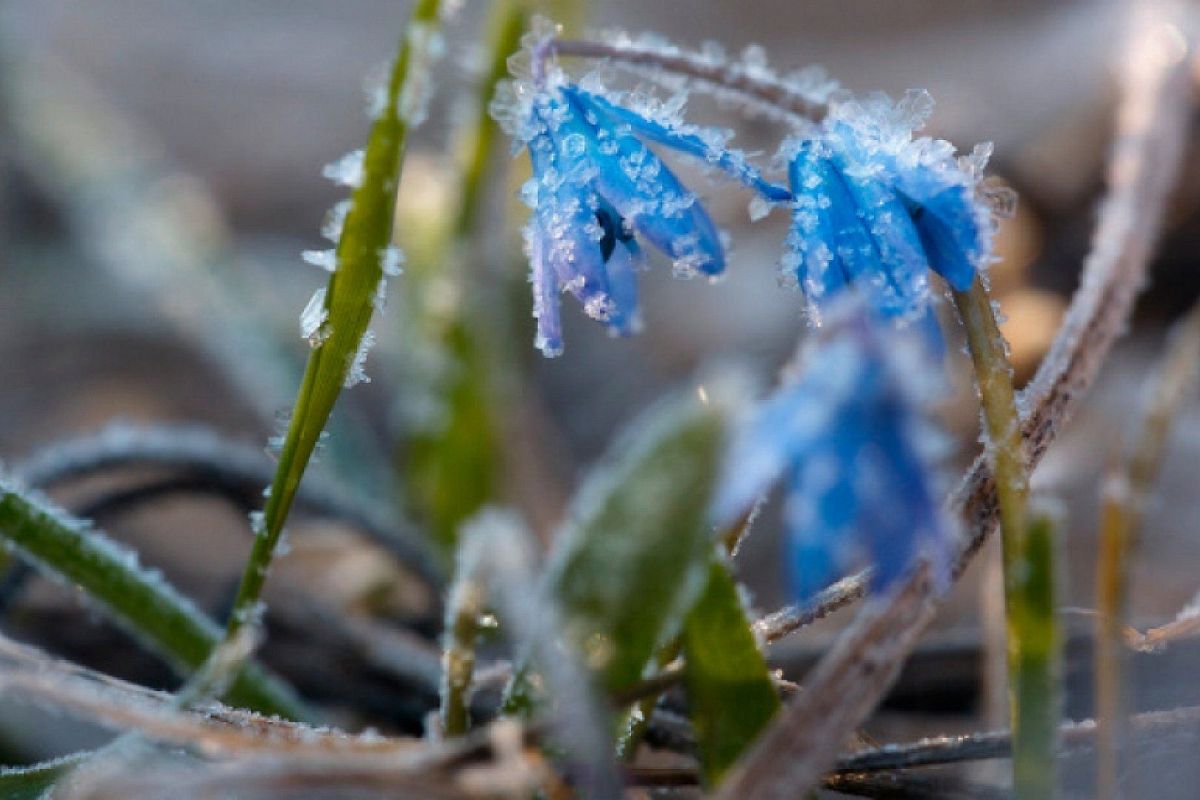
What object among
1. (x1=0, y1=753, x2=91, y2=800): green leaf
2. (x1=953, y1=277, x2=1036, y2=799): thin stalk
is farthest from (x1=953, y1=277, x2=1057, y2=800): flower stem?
(x1=0, y1=753, x2=91, y2=800): green leaf

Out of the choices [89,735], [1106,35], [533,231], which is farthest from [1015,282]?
[89,735]

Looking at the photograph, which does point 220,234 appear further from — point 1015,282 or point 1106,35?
point 1106,35

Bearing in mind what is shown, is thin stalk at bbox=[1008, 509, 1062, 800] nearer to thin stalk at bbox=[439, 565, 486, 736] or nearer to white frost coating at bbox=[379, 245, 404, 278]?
thin stalk at bbox=[439, 565, 486, 736]

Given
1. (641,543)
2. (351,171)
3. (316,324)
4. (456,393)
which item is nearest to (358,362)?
(316,324)

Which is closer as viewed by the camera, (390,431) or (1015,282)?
(1015,282)

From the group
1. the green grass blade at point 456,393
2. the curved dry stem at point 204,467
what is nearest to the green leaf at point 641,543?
the curved dry stem at point 204,467

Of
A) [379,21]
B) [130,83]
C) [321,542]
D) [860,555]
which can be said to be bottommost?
[860,555]
